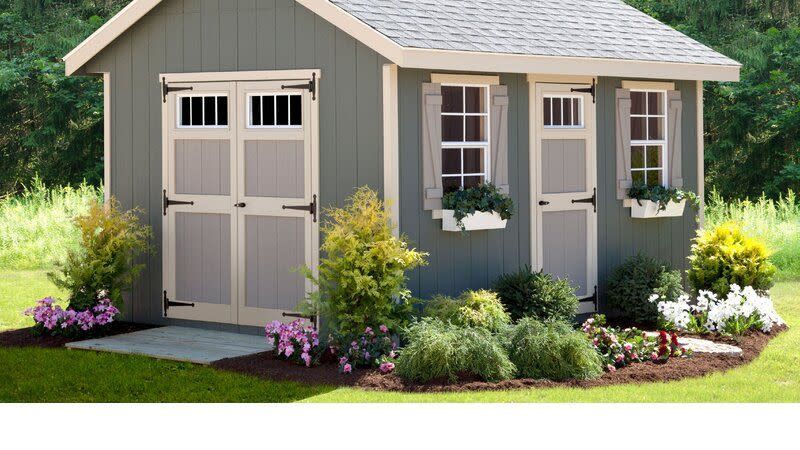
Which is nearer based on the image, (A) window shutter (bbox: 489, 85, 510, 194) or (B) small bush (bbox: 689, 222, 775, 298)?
(A) window shutter (bbox: 489, 85, 510, 194)

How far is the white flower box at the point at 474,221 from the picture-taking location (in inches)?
393

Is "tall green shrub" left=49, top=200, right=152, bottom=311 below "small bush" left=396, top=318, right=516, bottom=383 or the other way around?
the other way around

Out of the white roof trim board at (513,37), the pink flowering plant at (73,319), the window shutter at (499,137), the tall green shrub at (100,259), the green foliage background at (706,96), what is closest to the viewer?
the white roof trim board at (513,37)

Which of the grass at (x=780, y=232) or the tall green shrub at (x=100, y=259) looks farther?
the grass at (x=780, y=232)

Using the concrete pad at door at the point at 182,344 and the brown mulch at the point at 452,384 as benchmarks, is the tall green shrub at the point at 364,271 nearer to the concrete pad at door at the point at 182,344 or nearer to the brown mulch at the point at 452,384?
the brown mulch at the point at 452,384

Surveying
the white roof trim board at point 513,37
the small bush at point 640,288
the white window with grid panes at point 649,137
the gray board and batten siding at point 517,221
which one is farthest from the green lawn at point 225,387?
the white window with grid panes at point 649,137

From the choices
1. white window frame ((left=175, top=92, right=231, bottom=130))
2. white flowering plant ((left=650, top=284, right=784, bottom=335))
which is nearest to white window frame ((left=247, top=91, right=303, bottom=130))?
white window frame ((left=175, top=92, right=231, bottom=130))

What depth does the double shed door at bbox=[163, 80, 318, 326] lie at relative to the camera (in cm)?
1027

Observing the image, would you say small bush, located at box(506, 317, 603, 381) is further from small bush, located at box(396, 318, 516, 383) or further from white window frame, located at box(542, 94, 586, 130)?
white window frame, located at box(542, 94, 586, 130)

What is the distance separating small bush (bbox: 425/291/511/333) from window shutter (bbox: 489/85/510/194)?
1.26 metres

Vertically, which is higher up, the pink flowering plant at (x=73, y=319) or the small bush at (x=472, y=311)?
the small bush at (x=472, y=311)

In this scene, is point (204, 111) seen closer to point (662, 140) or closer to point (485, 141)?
point (485, 141)

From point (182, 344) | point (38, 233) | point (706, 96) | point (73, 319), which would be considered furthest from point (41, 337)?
point (706, 96)

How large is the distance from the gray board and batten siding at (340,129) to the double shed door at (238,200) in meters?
0.17
